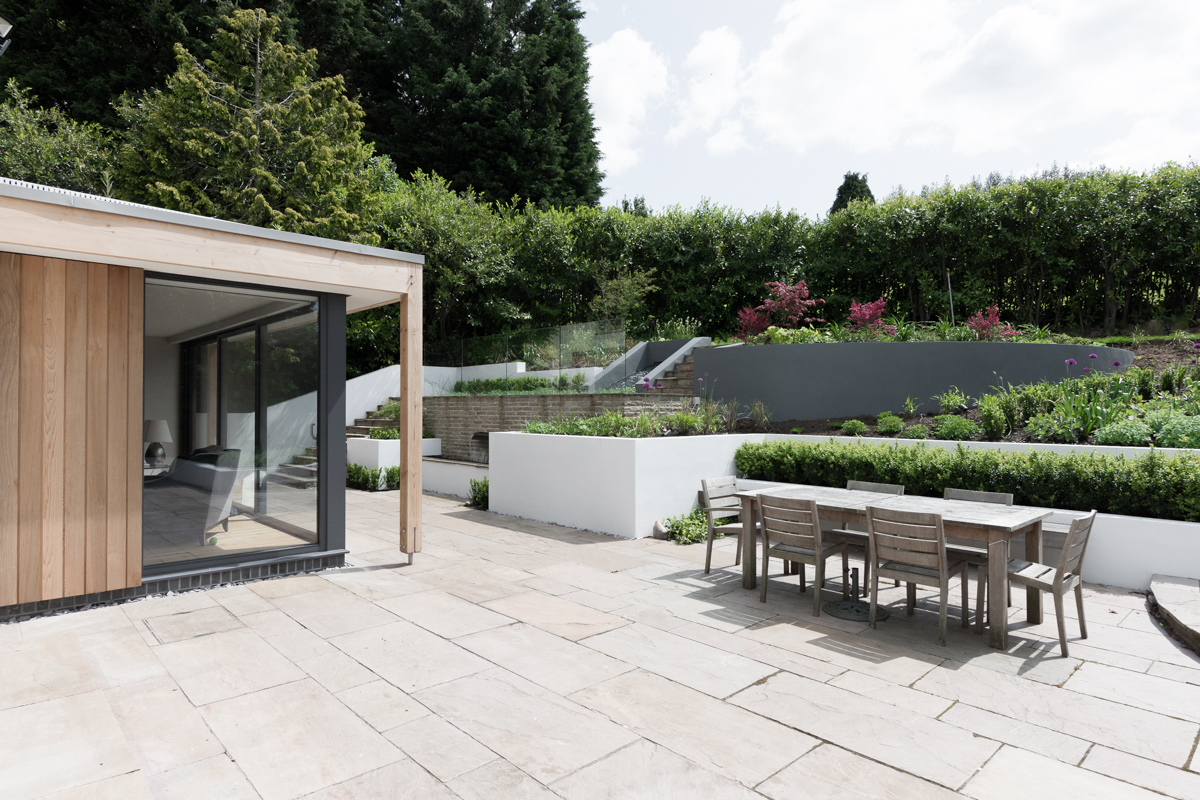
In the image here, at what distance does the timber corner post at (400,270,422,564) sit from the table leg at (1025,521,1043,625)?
5.20 m

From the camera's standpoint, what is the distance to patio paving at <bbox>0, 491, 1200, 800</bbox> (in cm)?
260

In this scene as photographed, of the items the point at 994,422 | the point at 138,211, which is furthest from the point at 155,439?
the point at 994,422

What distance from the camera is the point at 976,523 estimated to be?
4078 mm

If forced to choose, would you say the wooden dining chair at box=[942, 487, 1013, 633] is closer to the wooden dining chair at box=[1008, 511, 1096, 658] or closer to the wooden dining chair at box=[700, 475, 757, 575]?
the wooden dining chair at box=[1008, 511, 1096, 658]

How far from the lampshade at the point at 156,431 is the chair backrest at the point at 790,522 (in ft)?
16.4

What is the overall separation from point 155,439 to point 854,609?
584 cm

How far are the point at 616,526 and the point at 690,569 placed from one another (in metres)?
1.69

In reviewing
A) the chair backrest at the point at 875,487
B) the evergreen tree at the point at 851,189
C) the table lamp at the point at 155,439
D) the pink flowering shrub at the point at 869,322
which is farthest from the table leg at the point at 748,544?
Result: the evergreen tree at the point at 851,189

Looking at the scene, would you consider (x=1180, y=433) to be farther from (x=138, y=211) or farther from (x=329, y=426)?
(x=138, y=211)

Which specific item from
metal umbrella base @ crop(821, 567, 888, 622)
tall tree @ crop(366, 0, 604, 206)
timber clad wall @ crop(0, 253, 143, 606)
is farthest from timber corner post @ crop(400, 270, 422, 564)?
tall tree @ crop(366, 0, 604, 206)

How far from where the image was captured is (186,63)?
1392cm

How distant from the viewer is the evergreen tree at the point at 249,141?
44.5ft

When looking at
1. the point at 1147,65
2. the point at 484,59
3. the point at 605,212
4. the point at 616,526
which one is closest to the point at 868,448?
the point at 616,526

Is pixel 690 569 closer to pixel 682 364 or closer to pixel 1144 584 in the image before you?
pixel 1144 584
